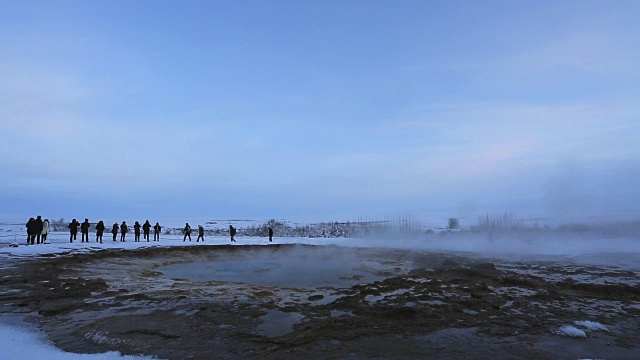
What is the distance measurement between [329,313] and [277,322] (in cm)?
137

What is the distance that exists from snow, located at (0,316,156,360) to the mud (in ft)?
0.81

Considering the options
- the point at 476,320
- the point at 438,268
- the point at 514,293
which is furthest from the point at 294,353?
the point at 438,268

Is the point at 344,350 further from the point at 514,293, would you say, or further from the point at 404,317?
the point at 514,293

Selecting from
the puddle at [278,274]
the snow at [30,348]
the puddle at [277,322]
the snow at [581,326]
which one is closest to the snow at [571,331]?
the snow at [581,326]

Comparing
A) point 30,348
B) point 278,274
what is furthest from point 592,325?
point 278,274

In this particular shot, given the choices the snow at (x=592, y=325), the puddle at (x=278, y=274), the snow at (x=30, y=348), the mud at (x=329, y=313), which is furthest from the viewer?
the puddle at (x=278, y=274)

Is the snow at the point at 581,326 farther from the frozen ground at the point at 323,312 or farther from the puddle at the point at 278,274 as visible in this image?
the puddle at the point at 278,274

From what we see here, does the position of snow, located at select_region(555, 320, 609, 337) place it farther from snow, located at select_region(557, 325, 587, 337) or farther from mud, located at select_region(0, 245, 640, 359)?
mud, located at select_region(0, 245, 640, 359)

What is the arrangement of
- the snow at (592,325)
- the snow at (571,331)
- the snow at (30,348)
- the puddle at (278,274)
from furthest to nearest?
the puddle at (278,274) < the snow at (592,325) < the snow at (571,331) < the snow at (30,348)

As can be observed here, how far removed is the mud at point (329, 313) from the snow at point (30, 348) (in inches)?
9.8

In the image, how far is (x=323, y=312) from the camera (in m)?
8.77

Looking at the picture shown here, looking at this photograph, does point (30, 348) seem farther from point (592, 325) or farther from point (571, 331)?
point (592, 325)

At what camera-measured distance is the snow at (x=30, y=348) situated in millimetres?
5402

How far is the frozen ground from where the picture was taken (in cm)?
631
